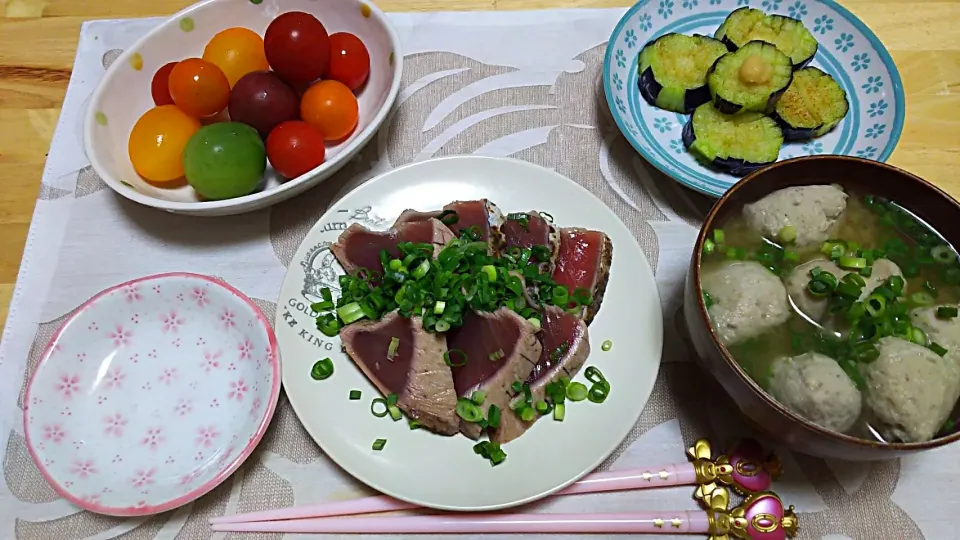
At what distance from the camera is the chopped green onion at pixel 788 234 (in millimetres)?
1576

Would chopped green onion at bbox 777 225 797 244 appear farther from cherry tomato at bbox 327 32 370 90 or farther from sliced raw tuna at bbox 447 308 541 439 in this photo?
cherry tomato at bbox 327 32 370 90

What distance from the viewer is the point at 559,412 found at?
5.33ft

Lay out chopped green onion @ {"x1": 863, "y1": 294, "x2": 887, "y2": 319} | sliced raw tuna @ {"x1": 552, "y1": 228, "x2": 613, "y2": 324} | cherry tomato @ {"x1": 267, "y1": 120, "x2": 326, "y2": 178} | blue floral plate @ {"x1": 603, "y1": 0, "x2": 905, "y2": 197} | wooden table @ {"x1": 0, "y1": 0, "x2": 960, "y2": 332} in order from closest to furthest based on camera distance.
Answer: chopped green onion @ {"x1": 863, "y1": 294, "x2": 887, "y2": 319} < sliced raw tuna @ {"x1": 552, "y1": 228, "x2": 613, "y2": 324} < cherry tomato @ {"x1": 267, "y1": 120, "x2": 326, "y2": 178} < blue floral plate @ {"x1": 603, "y1": 0, "x2": 905, "y2": 197} < wooden table @ {"x1": 0, "y1": 0, "x2": 960, "y2": 332}

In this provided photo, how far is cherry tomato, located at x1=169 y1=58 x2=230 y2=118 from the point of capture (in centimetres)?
197

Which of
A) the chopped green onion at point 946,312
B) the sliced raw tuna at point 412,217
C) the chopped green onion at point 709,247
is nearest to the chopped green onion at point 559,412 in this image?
the chopped green onion at point 709,247

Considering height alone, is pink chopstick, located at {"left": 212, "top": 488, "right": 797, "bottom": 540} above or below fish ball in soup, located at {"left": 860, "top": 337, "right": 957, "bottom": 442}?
below

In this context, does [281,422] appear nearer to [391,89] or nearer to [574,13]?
[391,89]

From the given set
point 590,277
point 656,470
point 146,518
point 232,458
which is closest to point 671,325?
point 590,277

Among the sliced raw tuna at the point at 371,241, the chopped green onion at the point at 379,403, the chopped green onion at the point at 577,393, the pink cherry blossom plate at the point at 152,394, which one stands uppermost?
Result: the sliced raw tuna at the point at 371,241

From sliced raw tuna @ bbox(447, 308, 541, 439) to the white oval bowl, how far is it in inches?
26.4

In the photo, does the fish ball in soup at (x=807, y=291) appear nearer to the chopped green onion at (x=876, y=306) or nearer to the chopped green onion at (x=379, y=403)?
the chopped green onion at (x=876, y=306)

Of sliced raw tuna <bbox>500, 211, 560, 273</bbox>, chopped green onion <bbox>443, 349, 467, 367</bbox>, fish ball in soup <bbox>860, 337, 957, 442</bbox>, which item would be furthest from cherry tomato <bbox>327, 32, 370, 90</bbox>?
fish ball in soup <bbox>860, 337, 957, 442</bbox>

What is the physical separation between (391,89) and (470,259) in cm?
65

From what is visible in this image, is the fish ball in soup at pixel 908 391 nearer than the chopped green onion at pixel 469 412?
Yes
